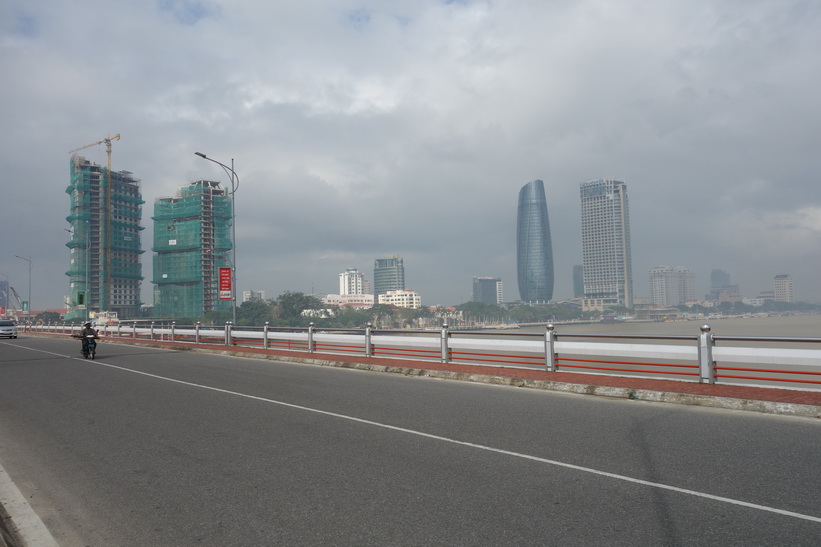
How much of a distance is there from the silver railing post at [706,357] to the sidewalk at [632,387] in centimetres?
24

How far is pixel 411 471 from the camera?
5.89m

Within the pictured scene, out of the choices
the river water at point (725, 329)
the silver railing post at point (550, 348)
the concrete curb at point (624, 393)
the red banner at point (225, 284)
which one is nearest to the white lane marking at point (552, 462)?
the concrete curb at point (624, 393)

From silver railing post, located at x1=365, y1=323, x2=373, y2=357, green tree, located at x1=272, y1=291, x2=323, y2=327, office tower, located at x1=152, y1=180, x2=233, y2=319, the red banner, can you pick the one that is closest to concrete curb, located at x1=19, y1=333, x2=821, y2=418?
silver railing post, located at x1=365, y1=323, x2=373, y2=357

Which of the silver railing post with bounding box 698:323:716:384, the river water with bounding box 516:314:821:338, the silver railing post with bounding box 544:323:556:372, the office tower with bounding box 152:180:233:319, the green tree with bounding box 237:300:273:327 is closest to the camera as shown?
the silver railing post with bounding box 698:323:716:384

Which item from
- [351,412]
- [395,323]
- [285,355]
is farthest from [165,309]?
[351,412]

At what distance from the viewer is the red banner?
30.2 meters

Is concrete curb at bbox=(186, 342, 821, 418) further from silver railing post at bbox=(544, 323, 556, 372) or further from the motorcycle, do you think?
the motorcycle

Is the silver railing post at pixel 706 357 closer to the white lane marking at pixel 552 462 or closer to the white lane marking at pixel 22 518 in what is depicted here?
the white lane marking at pixel 552 462

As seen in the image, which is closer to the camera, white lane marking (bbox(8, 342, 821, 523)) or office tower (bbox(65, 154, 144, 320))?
white lane marking (bbox(8, 342, 821, 523))

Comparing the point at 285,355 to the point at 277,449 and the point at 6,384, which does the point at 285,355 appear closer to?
the point at 6,384

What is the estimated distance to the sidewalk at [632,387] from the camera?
938 cm

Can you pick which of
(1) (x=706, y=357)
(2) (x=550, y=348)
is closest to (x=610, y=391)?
(1) (x=706, y=357)

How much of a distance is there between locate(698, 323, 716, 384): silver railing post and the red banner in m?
24.8

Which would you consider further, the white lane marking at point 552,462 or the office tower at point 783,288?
the office tower at point 783,288
